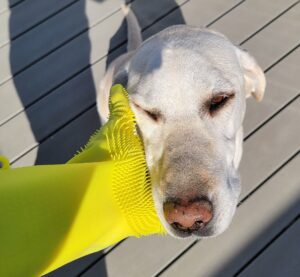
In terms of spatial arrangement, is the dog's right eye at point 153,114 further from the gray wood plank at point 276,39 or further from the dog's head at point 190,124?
the gray wood plank at point 276,39

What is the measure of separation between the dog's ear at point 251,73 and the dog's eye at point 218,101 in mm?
363

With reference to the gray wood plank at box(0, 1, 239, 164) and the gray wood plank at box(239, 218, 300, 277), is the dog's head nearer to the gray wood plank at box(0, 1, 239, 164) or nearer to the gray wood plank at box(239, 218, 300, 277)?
the gray wood plank at box(239, 218, 300, 277)

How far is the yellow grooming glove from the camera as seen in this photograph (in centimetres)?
135

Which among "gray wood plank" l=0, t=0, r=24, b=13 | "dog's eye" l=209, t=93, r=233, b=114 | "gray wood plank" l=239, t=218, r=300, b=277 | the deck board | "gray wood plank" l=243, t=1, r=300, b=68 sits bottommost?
"gray wood plank" l=239, t=218, r=300, b=277

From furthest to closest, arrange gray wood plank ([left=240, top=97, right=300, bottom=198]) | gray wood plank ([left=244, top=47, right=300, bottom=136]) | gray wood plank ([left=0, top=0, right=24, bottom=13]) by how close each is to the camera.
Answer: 1. gray wood plank ([left=0, top=0, right=24, bottom=13])
2. gray wood plank ([left=244, top=47, right=300, bottom=136])
3. gray wood plank ([left=240, top=97, right=300, bottom=198])

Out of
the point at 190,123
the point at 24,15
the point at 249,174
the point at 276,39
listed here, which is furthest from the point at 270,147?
the point at 24,15

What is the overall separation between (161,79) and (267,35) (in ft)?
4.82

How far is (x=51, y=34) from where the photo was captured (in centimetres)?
329

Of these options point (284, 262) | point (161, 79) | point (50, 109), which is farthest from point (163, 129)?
point (50, 109)

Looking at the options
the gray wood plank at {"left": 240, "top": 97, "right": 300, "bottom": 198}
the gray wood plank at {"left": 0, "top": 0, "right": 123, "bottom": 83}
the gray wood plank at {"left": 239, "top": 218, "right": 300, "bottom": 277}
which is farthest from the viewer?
the gray wood plank at {"left": 0, "top": 0, "right": 123, "bottom": 83}

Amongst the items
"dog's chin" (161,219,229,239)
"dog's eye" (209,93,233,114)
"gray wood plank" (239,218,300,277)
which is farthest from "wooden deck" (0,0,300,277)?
"dog's eye" (209,93,233,114)

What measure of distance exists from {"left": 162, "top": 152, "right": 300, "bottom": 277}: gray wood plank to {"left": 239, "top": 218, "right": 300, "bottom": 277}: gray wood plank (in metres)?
0.02

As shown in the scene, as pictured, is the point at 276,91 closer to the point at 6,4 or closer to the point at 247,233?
the point at 247,233

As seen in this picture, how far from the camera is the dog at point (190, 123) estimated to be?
1683 mm
